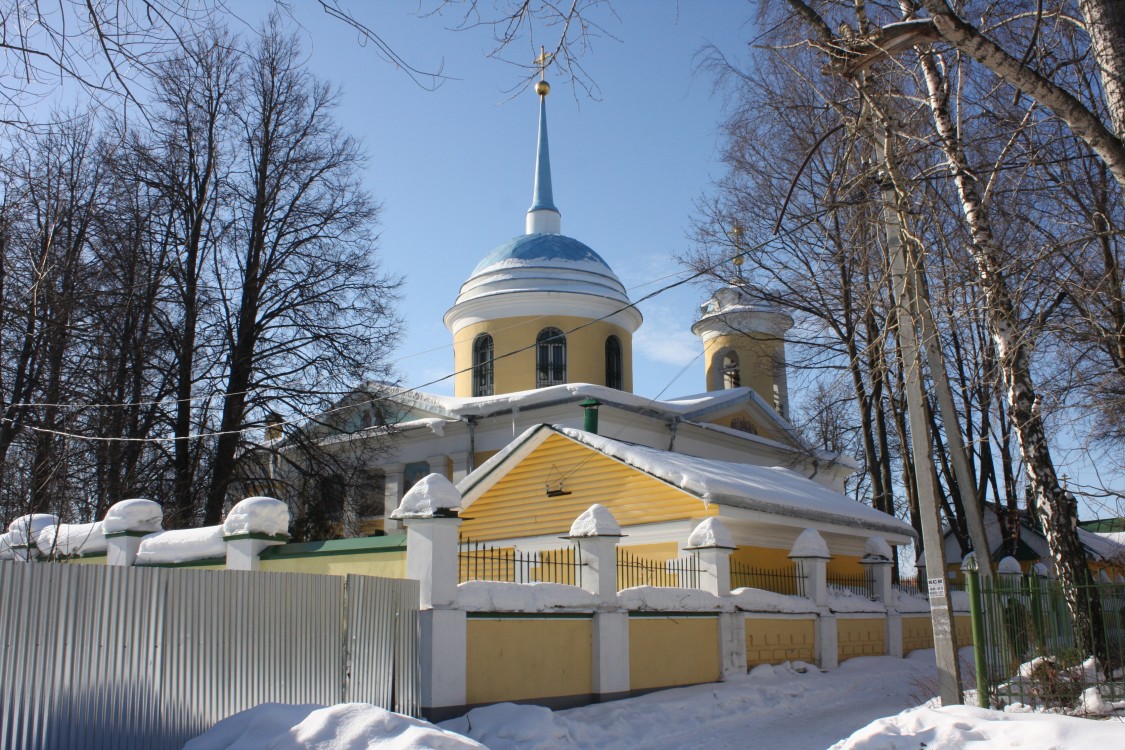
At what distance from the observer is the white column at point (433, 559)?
9688 millimetres

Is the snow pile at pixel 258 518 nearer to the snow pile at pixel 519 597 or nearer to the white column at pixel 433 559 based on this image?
the white column at pixel 433 559

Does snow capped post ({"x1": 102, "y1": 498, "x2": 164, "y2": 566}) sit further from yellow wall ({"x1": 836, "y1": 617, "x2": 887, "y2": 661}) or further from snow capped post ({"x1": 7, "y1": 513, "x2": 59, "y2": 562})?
yellow wall ({"x1": 836, "y1": 617, "x2": 887, "y2": 661})

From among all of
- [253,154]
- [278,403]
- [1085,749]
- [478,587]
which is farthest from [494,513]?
[1085,749]

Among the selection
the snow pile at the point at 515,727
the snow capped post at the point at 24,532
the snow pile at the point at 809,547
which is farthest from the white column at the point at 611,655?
the snow capped post at the point at 24,532

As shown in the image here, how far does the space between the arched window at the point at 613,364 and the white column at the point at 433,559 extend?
19207mm

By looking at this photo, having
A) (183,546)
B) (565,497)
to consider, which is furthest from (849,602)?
(183,546)

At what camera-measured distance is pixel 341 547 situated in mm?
11086

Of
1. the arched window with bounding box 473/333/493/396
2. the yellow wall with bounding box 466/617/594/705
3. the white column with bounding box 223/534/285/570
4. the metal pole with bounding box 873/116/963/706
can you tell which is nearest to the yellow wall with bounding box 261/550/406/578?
the white column with bounding box 223/534/285/570

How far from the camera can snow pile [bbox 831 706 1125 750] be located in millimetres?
6883

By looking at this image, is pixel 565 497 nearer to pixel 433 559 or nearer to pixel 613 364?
pixel 433 559

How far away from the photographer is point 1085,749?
21.9 feet

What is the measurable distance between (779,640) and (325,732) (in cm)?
865

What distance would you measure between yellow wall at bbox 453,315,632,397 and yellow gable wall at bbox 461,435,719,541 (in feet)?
33.4

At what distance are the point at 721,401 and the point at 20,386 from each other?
15.7 m
